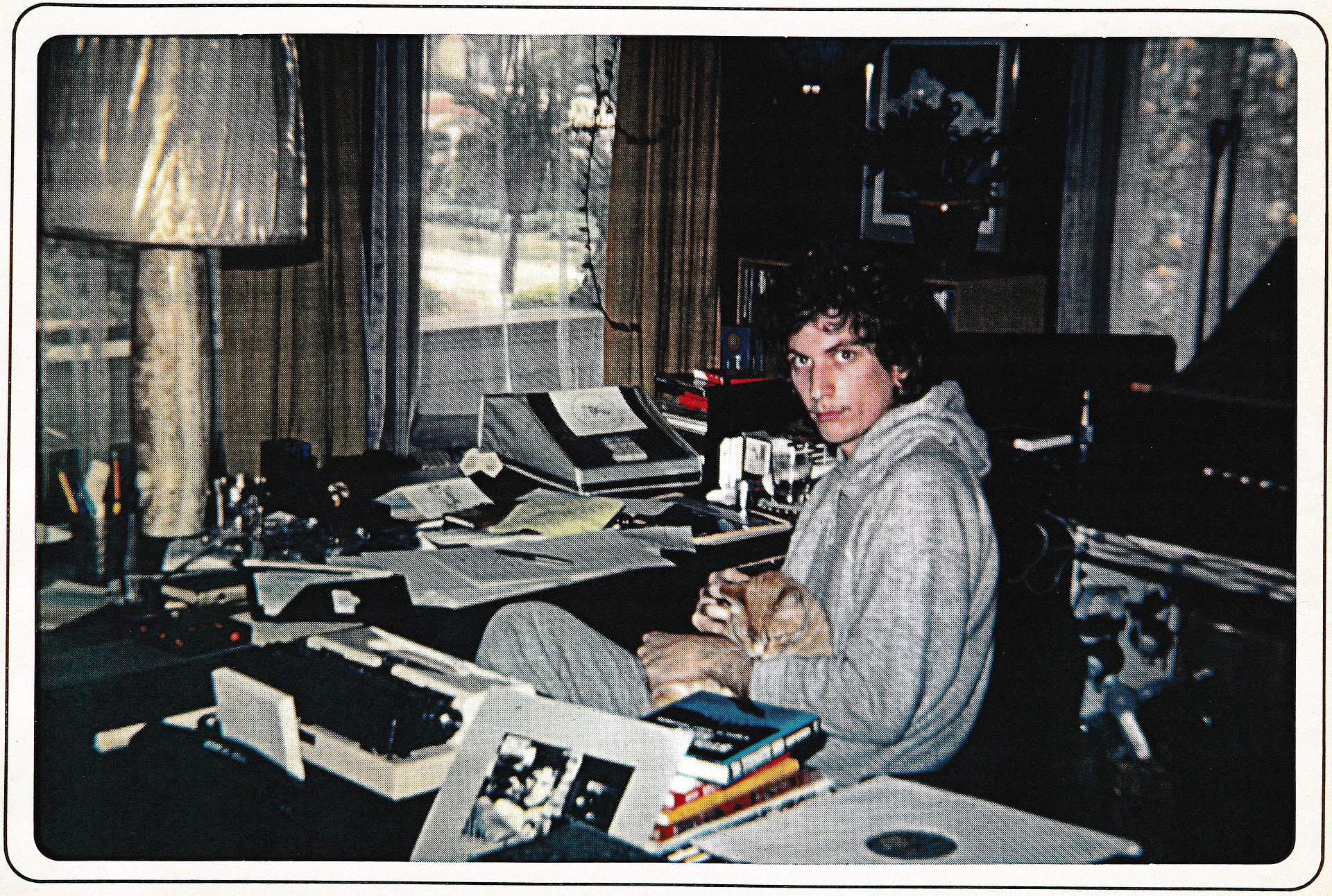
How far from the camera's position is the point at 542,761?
4.70ft

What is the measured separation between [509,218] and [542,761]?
2.52 metres

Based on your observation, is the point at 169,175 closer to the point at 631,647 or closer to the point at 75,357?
the point at 75,357

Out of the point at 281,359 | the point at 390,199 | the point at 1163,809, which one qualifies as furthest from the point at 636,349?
the point at 1163,809

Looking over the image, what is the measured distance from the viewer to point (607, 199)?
365 centimetres

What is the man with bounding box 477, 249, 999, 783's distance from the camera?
147 cm

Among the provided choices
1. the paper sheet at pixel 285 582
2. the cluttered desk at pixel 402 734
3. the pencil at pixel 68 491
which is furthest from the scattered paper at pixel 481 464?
the pencil at pixel 68 491

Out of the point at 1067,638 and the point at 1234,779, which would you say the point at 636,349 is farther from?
the point at 1234,779

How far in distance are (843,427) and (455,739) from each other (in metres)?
0.72

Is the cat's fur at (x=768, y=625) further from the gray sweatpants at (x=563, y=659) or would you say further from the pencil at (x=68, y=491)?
the pencil at (x=68, y=491)

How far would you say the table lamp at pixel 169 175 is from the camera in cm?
162

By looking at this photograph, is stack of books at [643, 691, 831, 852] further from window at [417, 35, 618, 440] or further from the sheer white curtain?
window at [417, 35, 618, 440]

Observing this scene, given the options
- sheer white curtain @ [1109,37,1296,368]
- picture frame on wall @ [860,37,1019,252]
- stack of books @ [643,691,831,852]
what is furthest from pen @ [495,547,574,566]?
sheer white curtain @ [1109,37,1296,368]

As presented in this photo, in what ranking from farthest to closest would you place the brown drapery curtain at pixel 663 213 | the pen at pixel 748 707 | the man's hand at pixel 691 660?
the brown drapery curtain at pixel 663 213
the man's hand at pixel 691 660
the pen at pixel 748 707

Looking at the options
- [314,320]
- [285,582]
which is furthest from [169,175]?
[314,320]
